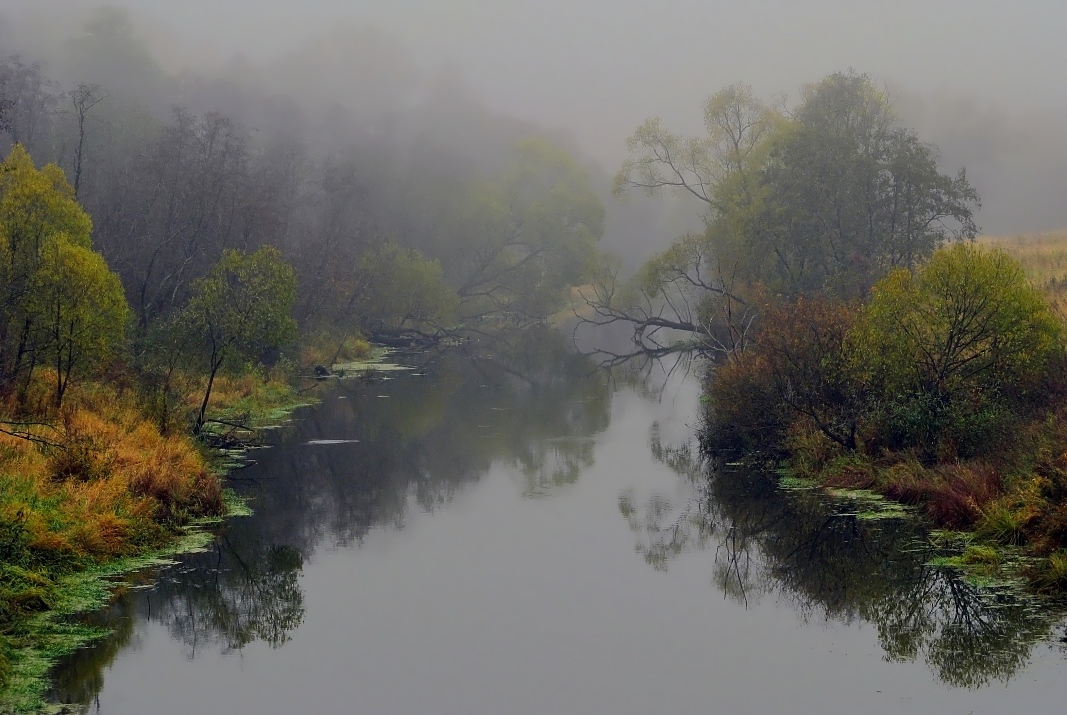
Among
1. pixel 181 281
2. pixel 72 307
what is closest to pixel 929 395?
pixel 72 307

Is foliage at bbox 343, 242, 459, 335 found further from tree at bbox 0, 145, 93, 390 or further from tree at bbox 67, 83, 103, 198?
tree at bbox 0, 145, 93, 390

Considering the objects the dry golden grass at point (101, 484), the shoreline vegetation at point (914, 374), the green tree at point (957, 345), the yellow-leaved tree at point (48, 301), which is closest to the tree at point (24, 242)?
the yellow-leaved tree at point (48, 301)

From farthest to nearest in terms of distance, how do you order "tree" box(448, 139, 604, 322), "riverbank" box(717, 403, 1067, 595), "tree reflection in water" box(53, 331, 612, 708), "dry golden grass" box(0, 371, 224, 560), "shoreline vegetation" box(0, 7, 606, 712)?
"tree" box(448, 139, 604, 322)
"shoreline vegetation" box(0, 7, 606, 712)
"dry golden grass" box(0, 371, 224, 560)
"riverbank" box(717, 403, 1067, 595)
"tree reflection in water" box(53, 331, 612, 708)

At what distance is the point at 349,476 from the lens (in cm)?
2598

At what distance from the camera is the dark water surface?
12039 mm

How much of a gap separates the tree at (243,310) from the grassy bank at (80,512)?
14.2 feet

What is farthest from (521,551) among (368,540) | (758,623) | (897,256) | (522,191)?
(522,191)

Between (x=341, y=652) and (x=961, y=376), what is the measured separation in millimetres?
14724

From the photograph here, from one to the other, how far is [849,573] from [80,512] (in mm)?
11721

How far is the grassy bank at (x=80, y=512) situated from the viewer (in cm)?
1302

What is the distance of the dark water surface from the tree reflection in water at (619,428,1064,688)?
48 millimetres

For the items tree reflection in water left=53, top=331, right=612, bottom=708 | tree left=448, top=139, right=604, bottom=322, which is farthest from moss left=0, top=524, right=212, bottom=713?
tree left=448, top=139, right=604, bottom=322

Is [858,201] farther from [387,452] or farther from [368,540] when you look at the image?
[368,540]

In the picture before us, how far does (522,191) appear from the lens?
9000 centimetres
